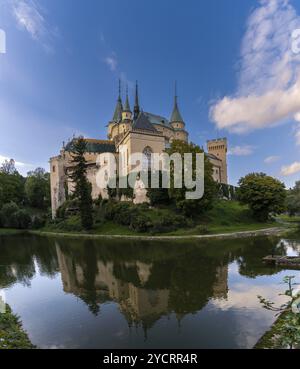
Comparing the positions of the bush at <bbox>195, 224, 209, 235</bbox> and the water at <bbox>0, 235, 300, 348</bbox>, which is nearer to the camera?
the water at <bbox>0, 235, 300, 348</bbox>

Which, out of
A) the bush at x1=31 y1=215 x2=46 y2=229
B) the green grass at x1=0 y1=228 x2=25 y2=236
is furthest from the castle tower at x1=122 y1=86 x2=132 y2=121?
the green grass at x1=0 y1=228 x2=25 y2=236

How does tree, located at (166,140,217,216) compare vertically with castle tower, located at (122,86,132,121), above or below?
below

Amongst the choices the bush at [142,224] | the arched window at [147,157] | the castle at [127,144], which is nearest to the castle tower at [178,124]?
the castle at [127,144]

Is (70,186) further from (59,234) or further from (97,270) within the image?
(97,270)

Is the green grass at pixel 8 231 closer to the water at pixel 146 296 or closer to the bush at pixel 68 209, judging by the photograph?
the bush at pixel 68 209

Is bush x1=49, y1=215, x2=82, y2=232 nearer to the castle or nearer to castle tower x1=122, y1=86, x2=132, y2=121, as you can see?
the castle

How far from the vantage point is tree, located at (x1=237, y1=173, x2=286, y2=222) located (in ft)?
110

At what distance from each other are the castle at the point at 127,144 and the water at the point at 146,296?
21.7 metres

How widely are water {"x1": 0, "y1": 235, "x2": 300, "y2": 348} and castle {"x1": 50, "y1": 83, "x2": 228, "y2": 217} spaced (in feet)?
71.2

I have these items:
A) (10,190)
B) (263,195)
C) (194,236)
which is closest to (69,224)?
(194,236)

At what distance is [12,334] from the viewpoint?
735 cm

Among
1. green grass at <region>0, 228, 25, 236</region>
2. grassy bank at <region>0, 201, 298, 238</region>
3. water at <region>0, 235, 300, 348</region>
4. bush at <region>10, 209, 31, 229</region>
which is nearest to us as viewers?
water at <region>0, 235, 300, 348</region>

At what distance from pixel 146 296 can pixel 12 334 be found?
505cm

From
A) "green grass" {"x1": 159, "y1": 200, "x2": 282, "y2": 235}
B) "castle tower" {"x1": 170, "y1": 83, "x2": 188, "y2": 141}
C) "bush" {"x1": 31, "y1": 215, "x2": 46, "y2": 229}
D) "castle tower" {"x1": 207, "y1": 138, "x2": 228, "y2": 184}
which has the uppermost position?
"castle tower" {"x1": 170, "y1": 83, "x2": 188, "y2": 141}
